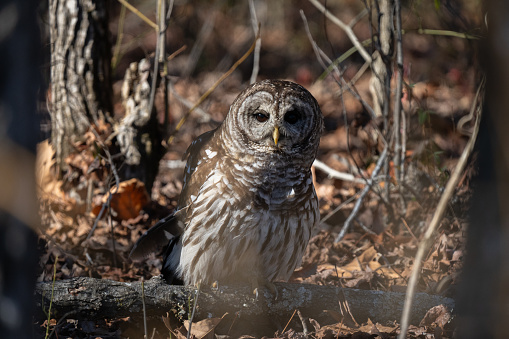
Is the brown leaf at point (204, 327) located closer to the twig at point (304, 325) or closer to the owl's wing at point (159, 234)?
the twig at point (304, 325)

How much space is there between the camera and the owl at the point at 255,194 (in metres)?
3.42

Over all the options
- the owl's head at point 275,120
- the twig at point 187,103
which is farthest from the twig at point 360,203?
the twig at point 187,103

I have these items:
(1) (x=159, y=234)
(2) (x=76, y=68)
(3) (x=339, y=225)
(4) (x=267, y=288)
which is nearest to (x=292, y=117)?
(4) (x=267, y=288)

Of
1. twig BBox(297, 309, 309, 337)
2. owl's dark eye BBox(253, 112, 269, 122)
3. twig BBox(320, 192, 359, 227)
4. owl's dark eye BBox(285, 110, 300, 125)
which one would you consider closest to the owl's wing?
owl's dark eye BBox(253, 112, 269, 122)

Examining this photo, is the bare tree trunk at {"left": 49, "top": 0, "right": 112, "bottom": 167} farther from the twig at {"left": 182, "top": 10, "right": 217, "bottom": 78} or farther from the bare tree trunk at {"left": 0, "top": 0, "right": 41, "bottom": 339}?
the twig at {"left": 182, "top": 10, "right": 217, "bottom": 78}

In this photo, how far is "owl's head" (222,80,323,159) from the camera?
11.4ft

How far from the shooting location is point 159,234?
12.5 feet

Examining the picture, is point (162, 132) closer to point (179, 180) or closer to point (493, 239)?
point (179, 180)

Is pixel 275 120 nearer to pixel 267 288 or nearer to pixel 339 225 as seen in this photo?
pixel 267 288

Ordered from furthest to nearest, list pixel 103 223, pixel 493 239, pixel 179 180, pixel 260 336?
pixel 179 180 < pixel 103 223 < pixel 260 336 < pixel 493 239

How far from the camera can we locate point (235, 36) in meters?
11.1

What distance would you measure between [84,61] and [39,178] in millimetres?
1108

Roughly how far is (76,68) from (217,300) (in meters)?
2.73

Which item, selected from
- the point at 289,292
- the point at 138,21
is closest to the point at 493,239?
the point at 289,292
